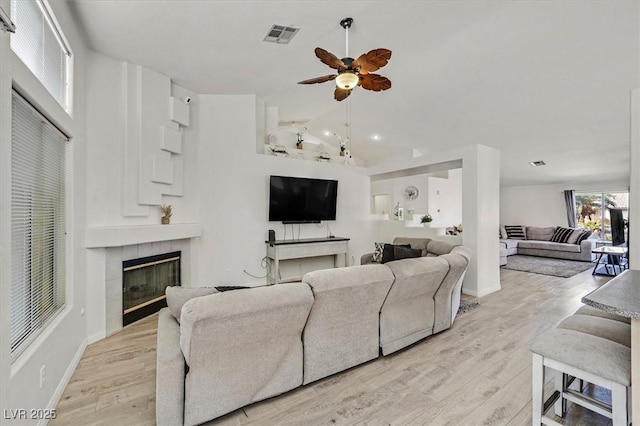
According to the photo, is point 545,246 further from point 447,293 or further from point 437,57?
point 447,293

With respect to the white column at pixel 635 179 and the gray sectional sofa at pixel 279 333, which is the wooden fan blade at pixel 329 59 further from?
the white column at pixel 635 179

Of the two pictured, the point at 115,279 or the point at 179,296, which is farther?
the point at 115,279

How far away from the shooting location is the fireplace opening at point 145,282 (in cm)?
330

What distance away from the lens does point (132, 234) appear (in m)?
3.17

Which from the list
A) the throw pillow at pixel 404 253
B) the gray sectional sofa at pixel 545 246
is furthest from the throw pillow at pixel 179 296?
the gray sectional sofa at pixel 545 246

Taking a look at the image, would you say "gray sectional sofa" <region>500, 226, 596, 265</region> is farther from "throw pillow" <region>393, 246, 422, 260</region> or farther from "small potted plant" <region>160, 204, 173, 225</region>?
"small potted plant" <region>160, 204, 173, 225</region>

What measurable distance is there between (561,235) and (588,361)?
8.79m

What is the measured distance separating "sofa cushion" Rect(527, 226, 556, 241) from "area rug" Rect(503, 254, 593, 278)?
109cm

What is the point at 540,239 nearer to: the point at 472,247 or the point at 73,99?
the point at 472,247

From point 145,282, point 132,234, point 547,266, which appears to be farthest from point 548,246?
point 132,234

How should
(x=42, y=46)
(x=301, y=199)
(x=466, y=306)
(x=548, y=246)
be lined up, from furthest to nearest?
(x=548, y=246) → (x=301, y=199) → (x=466, y=306) → (x=42, y=46)

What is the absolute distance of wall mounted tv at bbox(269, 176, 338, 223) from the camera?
5.01 meters

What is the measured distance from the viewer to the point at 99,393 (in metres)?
2.03

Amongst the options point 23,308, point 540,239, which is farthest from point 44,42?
point 540,239
